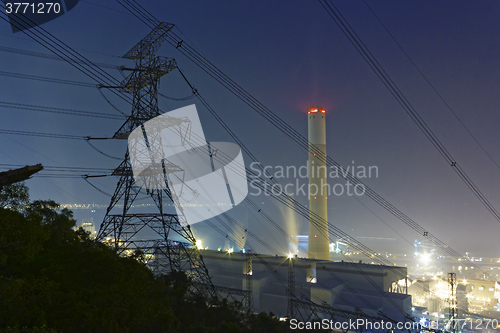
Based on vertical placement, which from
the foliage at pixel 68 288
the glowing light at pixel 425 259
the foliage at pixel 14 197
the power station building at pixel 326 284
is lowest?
the glowing light at pixel 425 259

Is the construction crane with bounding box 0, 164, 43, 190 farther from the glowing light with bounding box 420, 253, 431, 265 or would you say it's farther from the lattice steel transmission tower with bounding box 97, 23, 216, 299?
the glowing light with bounding box 420, 253, 431, 265

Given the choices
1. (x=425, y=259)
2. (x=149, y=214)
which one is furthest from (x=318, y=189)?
(x=425, y=259)

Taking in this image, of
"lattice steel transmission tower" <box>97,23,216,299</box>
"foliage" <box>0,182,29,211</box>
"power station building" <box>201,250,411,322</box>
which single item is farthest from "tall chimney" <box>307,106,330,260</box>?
"foliage" <box>0,182,29,211</box>

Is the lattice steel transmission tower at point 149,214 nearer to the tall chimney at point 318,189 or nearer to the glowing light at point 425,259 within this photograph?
the tall chimney at point 318,189

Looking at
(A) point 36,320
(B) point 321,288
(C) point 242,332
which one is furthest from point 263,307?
(A) point 36,320

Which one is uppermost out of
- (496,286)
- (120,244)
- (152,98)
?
(152,98)

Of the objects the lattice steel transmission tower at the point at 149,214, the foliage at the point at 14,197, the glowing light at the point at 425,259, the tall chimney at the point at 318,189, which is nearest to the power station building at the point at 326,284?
the tall chimney at the point at 318,189

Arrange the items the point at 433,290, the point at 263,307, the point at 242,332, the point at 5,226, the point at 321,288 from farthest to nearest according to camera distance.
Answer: the point at 433,290 < the point at 263,307 < the point at 321,288 < the point at 242,332 < the point at 5,226

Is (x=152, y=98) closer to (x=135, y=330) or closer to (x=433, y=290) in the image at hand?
(x=135, y=330)
